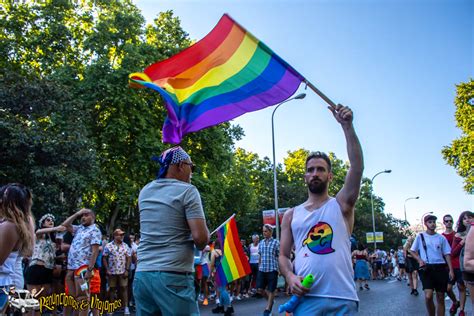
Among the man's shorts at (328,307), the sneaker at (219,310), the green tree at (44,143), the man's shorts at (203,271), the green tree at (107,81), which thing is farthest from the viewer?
the green tree at (107,81)

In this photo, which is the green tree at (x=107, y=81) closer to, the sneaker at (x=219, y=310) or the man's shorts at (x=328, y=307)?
the sneaker at (x=219, y=310)

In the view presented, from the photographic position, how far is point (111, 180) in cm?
2583

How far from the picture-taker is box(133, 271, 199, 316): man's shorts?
11.5 feet

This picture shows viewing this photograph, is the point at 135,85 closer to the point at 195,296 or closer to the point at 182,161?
the point at 182,161

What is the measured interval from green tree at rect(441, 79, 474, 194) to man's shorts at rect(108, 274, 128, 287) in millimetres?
32510

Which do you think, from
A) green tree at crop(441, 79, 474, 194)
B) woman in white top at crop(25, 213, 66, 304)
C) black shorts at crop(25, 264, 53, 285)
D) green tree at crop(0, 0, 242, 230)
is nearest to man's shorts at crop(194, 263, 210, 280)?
woman in white top at crop(25, 213, 66, 304)

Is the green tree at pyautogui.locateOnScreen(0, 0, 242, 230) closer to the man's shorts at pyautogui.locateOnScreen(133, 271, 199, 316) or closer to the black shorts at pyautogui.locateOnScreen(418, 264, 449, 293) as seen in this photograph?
the black shorts at pyautogui.locateOnScreen(418, 264, 449, 293)

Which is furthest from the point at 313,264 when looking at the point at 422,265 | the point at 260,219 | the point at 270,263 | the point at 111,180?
the point at 260,219

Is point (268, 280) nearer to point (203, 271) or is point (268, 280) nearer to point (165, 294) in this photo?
point (203, 271)

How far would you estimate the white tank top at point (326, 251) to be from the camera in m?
3.45

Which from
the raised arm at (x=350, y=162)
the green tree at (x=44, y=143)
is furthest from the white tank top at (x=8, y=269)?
the green tree at (x=44, y=143)

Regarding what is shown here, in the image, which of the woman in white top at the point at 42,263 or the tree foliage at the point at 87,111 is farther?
the tree foliage at the point at 87,111

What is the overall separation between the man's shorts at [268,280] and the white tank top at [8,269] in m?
7.76

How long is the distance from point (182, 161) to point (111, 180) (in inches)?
891
